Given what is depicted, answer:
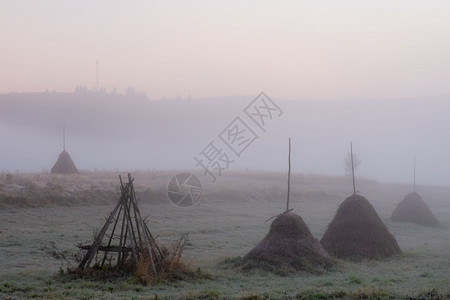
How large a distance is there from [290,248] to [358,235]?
393 centimetres

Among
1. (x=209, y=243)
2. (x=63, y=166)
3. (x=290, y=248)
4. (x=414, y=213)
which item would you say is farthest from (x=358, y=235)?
(x=63, y=166)

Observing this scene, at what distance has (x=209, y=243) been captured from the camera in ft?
68.6

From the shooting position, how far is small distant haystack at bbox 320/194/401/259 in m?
17.3

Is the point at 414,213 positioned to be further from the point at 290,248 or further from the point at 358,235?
the point at 290,248

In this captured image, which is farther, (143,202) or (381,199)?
(381,199)

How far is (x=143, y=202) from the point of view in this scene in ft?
112

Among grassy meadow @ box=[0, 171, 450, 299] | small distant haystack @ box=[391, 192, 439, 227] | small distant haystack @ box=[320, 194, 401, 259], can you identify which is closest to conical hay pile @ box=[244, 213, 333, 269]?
grassy meadow @ box=[0, 171, 450, 299]

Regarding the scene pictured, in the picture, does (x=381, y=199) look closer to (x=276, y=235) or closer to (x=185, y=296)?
(x=276, y=235)

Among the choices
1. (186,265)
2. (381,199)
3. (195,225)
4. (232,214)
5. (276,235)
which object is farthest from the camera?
Result: (381,199)

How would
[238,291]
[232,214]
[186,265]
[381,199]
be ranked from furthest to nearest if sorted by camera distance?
1. [381,199]
2. [232,214]
3. [186,265]
4. [238,291]

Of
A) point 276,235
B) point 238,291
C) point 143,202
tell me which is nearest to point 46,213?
point 143,202

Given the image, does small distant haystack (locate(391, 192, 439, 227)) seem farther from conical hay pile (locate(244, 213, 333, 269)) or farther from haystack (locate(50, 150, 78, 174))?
haystack (locate(50, 150, 78, 174))

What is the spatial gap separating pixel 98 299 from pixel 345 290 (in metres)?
4.75

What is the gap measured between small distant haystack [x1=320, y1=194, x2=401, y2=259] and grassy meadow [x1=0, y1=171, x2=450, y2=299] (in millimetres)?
582
